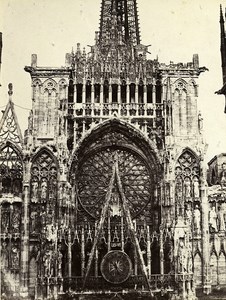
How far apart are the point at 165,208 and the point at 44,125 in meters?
7.08

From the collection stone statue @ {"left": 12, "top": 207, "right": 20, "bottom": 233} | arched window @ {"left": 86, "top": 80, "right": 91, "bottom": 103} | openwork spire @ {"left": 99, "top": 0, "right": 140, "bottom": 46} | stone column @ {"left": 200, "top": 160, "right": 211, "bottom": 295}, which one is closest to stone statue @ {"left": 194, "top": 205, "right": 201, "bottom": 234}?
stone column @ {"left": 200, "top": 160, "right": 211, "bottom": 295}

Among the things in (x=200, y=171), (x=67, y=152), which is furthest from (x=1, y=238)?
(x=200, y=171)

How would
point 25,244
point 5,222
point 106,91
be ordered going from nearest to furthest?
point 25,244, point 5,222, point 106,91

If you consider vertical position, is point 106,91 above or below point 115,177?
above

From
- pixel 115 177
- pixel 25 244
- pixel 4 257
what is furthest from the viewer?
pixel 115 177

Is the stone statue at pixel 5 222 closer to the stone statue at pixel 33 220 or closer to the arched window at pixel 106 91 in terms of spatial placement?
the stone statue at pixel 33 220

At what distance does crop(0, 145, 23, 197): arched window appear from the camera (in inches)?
1087

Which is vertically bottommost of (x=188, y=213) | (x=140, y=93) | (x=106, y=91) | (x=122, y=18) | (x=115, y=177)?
(x=188, y=213)

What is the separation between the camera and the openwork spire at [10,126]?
92.1ft

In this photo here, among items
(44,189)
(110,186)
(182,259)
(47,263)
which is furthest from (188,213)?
(47,263)

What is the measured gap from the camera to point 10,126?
28359 mm

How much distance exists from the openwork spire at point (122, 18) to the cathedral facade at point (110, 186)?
11.5ft

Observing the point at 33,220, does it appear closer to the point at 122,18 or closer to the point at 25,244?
the point at 25,244

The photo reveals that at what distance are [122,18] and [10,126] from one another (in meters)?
11.4
